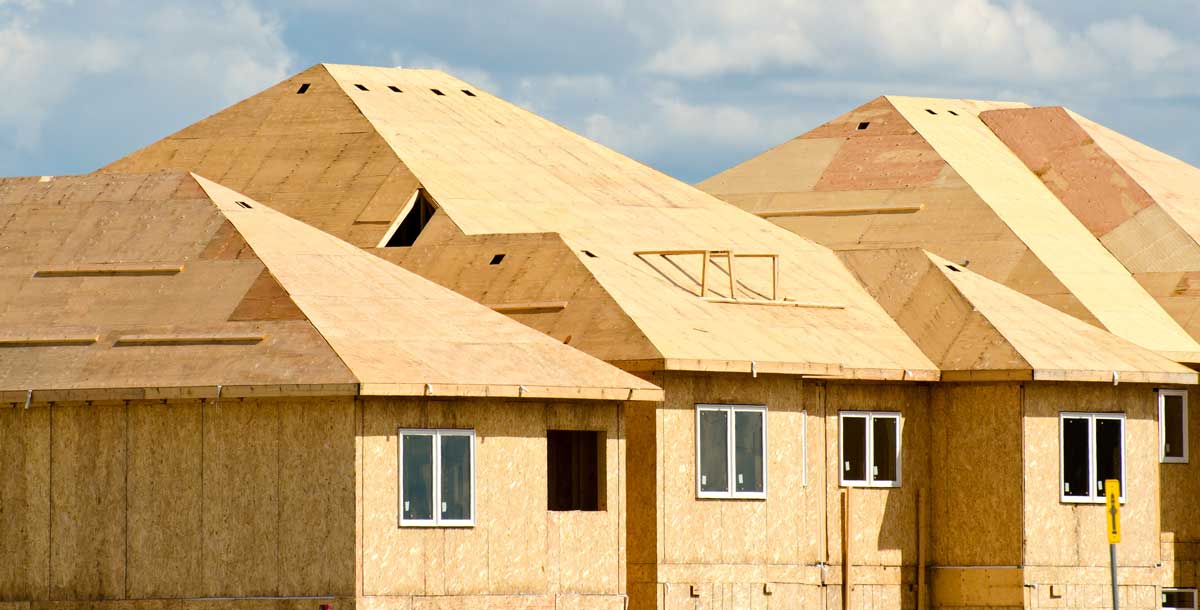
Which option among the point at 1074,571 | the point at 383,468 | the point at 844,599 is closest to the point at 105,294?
the point at 383,468

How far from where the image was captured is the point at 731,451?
36.6 metres

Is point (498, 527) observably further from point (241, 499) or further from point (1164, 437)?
point (1164, 437)

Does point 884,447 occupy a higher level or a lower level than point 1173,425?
lower

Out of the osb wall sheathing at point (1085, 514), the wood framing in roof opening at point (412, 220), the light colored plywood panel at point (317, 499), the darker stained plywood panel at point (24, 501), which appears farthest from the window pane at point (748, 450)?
the darker stained plywood panel at point (24, 501)

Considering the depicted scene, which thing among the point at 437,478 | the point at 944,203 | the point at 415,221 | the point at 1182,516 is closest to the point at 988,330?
the point at 1182,516

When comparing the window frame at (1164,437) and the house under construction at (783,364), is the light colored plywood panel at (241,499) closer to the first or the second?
the house under construction at (783,364)

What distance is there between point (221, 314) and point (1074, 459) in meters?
14.3

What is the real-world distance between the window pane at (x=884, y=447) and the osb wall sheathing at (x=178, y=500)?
11000 mm

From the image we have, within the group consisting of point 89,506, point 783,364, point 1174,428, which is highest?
point 783,364

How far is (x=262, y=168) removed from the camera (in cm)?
4472

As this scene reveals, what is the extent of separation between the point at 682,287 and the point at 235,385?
10.0 meters

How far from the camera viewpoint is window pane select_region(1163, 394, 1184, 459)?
43.8m

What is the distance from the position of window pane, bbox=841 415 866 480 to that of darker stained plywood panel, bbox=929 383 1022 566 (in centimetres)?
137

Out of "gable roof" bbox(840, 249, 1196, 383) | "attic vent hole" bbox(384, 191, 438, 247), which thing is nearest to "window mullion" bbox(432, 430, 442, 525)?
"attic vent hole" bbox(384, 191, 438, 247)
